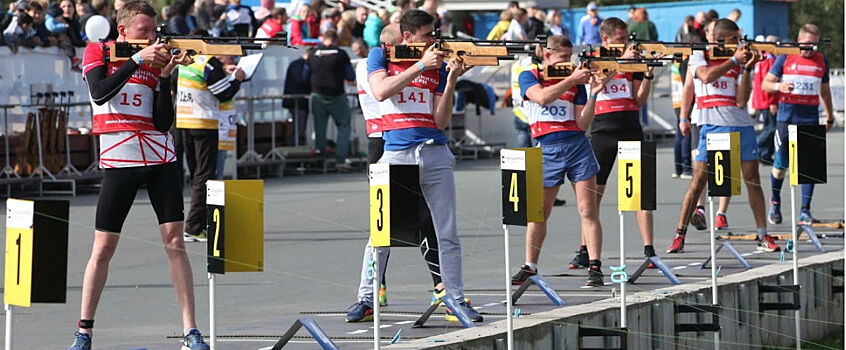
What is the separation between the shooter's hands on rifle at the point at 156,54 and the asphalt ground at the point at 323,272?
1.49m

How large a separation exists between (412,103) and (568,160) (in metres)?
2.12

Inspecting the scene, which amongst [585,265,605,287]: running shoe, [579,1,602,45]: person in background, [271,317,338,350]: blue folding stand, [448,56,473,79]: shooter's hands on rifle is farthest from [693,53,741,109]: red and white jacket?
[579,1,602,45]: person in background

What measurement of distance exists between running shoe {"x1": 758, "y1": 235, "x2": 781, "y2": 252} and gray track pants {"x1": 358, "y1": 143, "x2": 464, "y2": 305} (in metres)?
4.46

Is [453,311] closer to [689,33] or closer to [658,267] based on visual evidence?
[658,267]

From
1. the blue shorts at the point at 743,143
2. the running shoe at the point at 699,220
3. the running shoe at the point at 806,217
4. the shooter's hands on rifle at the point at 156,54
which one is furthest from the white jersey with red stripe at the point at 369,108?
the running shoe at the point at 806,217

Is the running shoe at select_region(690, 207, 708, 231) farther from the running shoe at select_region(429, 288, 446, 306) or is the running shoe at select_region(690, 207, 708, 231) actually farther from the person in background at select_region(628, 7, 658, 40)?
the person in background at select_region(628, 7, 658, 40)

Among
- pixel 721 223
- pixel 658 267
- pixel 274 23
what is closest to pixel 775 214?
pixel 721 223

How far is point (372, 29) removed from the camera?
2448 cm

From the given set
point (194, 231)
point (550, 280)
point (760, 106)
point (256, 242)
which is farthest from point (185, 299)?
point (760, 106)

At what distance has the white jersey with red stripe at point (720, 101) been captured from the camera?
1305cm

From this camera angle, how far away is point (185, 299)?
8.14 m

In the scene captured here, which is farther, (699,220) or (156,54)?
(699,220)

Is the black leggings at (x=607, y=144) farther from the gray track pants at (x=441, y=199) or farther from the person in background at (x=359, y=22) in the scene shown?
the person in background at (x=359, y=22)

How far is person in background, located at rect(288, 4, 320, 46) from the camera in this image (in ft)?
79.0
